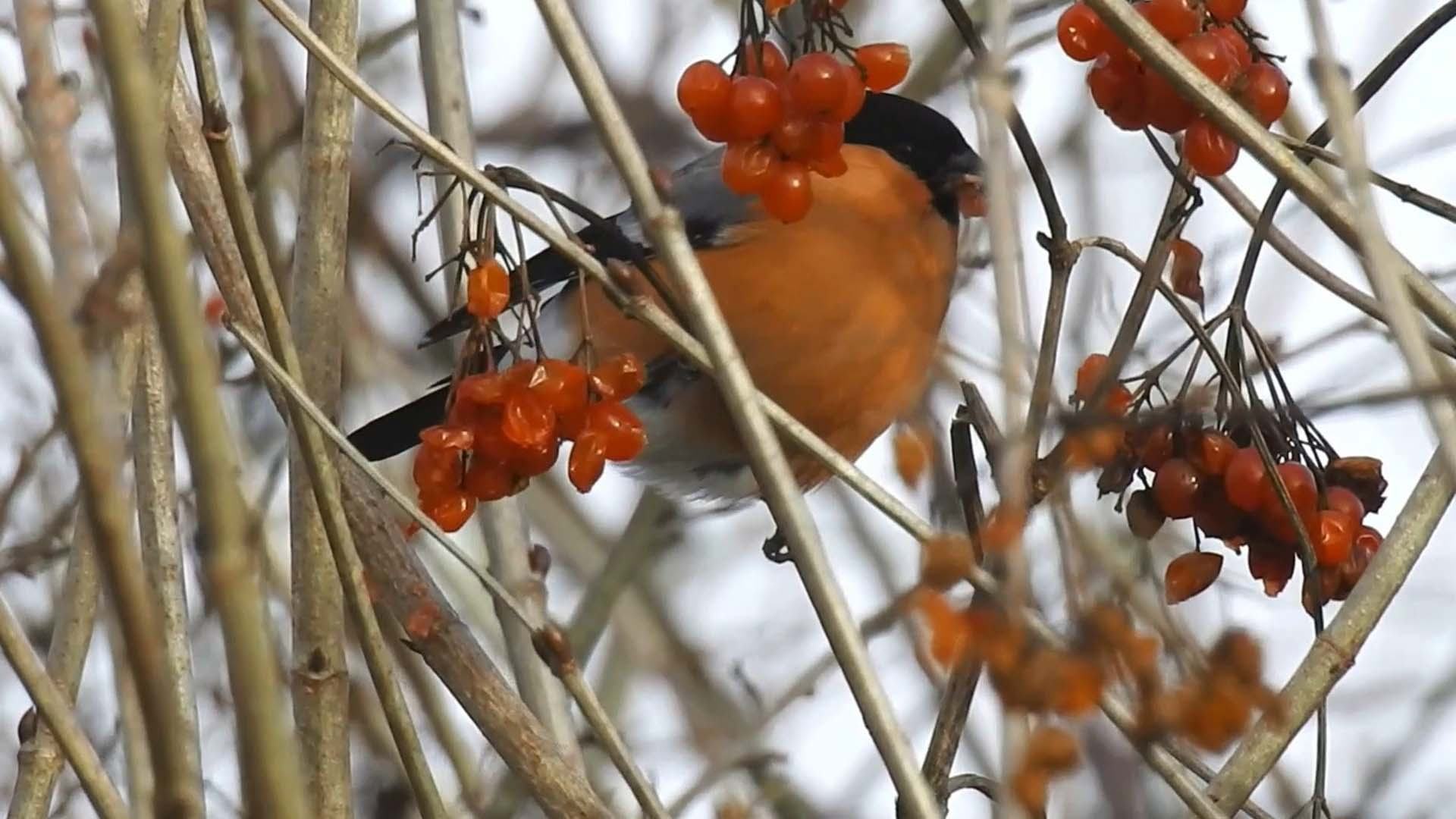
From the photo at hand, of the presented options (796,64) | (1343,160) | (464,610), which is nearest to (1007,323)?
(1343,160)

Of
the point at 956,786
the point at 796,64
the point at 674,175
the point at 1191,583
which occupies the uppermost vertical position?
the point at 674,175

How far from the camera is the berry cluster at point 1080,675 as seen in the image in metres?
0.87

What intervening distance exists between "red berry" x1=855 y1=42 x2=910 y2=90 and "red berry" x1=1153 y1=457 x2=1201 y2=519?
331 millimetres

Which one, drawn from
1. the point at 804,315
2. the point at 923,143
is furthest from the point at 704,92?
the point at 923,143

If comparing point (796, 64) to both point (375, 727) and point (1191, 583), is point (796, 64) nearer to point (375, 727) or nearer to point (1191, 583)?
Answer: point (1191, 583)

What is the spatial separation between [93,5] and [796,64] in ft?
2.04

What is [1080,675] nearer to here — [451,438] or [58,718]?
[58,718]

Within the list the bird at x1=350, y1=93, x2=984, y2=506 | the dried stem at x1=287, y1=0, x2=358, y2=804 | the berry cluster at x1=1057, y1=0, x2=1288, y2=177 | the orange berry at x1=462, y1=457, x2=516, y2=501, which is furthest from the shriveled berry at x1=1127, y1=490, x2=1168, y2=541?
the bird at x1=350, y1=93, x2=984, y2=506

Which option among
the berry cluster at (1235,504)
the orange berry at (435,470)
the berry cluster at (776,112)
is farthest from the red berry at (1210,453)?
the orange berry at (435,470)

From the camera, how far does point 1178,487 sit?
1.31m

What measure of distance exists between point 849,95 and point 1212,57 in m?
0.23

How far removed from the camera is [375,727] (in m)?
2.25

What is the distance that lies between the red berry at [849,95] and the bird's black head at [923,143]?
1173mm

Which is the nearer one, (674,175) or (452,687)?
(452,687)
